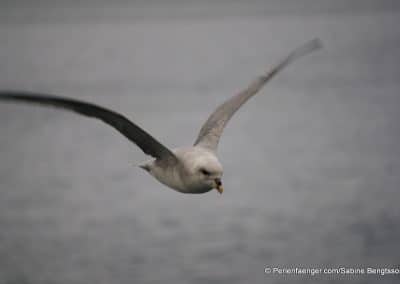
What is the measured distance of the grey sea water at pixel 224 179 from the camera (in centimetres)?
2378

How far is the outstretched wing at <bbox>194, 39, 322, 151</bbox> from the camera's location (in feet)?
43.4

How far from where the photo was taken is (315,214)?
27.3 m

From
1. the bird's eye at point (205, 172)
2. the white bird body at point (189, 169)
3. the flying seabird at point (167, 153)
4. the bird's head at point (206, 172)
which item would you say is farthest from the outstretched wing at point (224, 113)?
the bird's eye at point (205, 172)

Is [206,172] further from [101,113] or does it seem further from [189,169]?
[101,113]

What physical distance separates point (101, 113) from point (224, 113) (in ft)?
10.4

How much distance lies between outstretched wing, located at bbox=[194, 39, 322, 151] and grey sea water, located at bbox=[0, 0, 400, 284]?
8.35 meters

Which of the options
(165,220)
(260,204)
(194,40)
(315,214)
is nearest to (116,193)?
(165,220)

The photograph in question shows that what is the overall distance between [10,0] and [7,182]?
101 metres

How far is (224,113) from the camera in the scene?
14.1 m

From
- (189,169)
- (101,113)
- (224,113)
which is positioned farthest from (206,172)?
(224,113)

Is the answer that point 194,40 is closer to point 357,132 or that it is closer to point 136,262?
point 357,132

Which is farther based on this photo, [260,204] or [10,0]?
[10,0]

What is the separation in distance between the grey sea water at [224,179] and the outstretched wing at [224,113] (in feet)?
27.4

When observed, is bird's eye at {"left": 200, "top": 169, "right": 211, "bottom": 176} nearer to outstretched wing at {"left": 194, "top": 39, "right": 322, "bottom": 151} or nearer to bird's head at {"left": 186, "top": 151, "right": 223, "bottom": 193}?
bird's head at {"left": 186, "top": 151, "right": 223, "bottom": 193}
